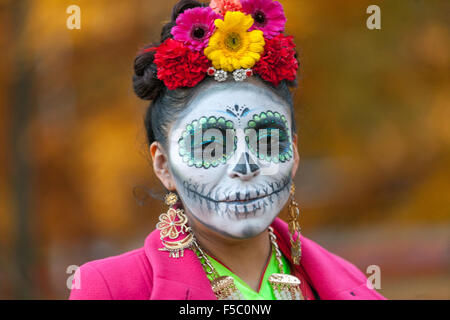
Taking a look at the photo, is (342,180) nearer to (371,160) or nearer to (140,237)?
(371,160)

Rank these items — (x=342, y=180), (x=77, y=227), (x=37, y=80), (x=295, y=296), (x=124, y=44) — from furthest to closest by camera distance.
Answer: (x=342, y=180)
(x=77, y=227)
(x=124, y=44)
(x=37, y=80)
(x=295, y=296)

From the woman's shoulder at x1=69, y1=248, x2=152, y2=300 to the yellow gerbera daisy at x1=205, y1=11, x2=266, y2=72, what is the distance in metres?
0.97

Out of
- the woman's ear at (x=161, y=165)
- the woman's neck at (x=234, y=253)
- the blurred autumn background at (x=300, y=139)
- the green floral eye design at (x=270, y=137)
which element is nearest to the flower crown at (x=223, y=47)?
the green floral eye design at (x=270, y=137)

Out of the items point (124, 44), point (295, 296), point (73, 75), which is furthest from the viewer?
point (124, 44)

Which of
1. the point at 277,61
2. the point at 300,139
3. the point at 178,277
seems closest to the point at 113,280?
the point at 178,277

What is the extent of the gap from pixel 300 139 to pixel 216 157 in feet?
16.4

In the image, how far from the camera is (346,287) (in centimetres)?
281

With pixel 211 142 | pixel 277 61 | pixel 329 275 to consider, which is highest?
A: pixel 277 61

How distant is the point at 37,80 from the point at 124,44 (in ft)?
5.48

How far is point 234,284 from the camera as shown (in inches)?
100

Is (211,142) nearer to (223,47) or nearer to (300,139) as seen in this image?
(223,47)

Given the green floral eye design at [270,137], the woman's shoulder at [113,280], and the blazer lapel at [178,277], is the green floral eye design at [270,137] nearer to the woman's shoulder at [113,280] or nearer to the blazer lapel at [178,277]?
the blazer lapel at [178,277]

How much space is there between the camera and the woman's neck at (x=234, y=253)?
2.62 m
